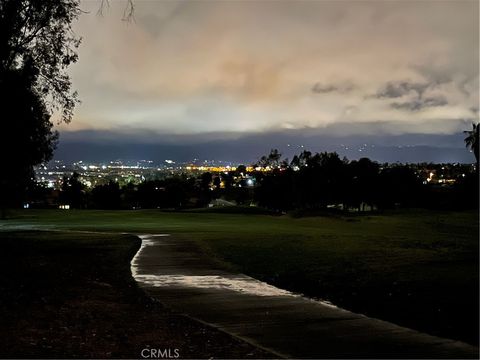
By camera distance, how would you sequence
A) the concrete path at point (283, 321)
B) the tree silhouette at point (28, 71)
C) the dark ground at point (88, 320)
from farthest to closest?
the tree silhouette at point (28, 71)
the dark ground at point (88, 320)
the concrete path at point (283, 321)

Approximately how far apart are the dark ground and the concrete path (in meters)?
0.44

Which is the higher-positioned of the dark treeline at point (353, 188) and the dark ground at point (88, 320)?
the dark treeline at point (353, 188)

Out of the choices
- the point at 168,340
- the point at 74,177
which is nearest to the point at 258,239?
the point at 168,340

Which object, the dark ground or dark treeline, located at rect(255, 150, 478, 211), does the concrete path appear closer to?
the dark ground

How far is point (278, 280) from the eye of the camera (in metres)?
14.8

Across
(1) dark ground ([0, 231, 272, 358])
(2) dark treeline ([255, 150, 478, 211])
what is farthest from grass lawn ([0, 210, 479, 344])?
(2) dark treeline ([255, 150, 478, 211])

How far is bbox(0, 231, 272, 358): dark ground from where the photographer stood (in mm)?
7938

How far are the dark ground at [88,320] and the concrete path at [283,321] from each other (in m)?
0.44

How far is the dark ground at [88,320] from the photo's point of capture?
7.94 m

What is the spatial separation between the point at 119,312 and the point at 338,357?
4620 mm

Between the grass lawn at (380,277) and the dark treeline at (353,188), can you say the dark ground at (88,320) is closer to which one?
the grass lawn at (380,277)

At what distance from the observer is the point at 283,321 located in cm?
972

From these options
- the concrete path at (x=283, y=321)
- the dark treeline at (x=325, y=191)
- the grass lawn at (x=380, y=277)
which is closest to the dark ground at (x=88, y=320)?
the concrete path at (x=283, y=321)

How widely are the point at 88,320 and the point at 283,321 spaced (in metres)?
3.25
